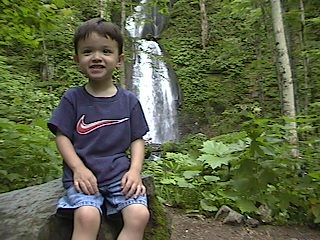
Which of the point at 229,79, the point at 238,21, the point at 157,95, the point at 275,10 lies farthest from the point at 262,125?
the point at 238,21

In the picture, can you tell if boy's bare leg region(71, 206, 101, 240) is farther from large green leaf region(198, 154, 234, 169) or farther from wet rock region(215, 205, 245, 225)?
wet rock region(215, 205, 245, 225)

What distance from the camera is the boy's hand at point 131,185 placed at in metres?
2.43

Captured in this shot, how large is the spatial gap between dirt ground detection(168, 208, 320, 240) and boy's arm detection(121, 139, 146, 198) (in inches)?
71.7

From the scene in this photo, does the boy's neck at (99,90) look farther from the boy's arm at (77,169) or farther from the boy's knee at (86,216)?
the boy's knee at (86,216)

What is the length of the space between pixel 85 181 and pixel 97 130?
0.94 ft

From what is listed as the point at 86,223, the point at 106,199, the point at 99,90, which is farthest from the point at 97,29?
the point at 86,223

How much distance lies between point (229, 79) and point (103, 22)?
17681 millimetres

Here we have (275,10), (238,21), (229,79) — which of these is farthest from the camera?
(238,21)

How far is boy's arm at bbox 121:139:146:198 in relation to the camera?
243 centimetres

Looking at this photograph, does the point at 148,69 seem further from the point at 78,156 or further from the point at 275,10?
the point at 78,156

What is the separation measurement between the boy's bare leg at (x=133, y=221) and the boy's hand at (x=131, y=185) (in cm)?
7

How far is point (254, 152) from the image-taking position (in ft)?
14.3

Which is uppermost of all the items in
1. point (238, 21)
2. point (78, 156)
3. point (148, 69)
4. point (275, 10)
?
point (238, 21)

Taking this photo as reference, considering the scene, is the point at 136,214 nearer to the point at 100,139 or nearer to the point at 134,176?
the point at 134,176
